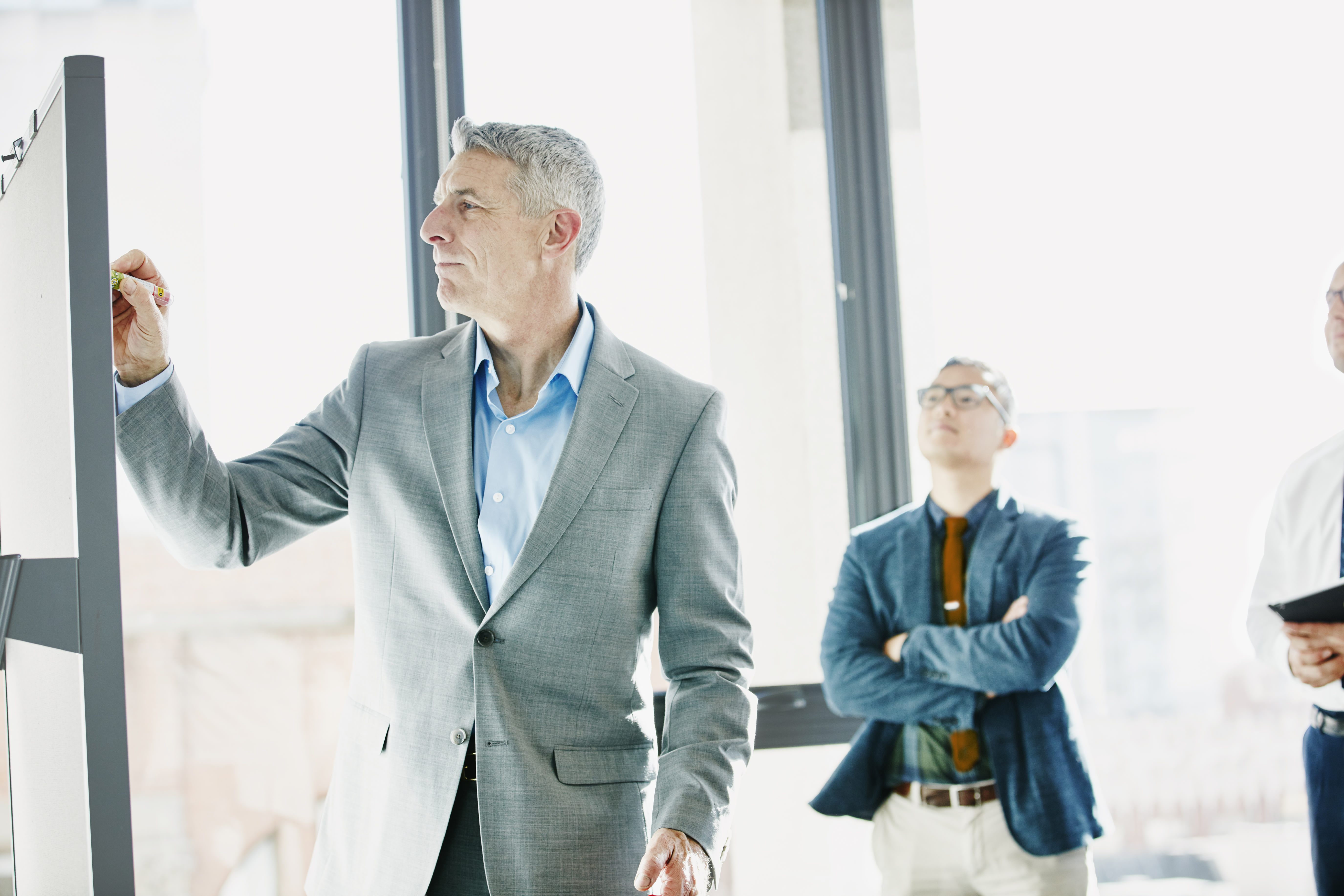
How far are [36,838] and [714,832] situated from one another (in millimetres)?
728

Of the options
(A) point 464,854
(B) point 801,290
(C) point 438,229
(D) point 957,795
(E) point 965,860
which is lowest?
(E) point 965,860

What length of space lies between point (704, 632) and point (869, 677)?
971mm

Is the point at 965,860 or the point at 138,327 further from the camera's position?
the point at 965,860

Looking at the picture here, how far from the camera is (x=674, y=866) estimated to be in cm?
117

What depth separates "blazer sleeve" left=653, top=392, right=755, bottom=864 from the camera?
1293 millimetres

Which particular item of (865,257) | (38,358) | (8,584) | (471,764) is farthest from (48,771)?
(865,257)

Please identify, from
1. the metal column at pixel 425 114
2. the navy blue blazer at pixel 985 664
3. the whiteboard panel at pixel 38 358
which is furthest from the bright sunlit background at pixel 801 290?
the whiteboard panel at pixel 38 358

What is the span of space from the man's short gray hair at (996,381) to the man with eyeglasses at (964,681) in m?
0.01

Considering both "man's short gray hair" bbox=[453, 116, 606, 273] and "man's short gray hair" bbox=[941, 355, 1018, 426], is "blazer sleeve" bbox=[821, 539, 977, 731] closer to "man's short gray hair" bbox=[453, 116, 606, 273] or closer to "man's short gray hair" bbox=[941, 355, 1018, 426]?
"man's short gray hair" bbox=[941, 355, 1018, 426]

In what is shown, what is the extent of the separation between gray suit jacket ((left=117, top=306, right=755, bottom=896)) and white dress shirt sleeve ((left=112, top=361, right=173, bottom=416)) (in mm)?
75

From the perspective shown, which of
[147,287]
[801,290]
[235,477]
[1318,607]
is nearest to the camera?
[147,287]

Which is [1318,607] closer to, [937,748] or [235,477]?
[937,748]

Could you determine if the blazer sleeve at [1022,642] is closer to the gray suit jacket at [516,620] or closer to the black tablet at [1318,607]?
the black tablet at [1318,607]

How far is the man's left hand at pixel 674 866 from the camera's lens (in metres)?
1.15
